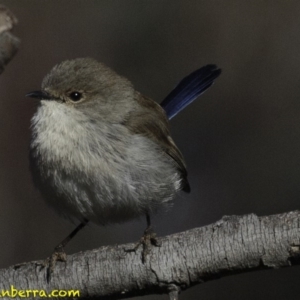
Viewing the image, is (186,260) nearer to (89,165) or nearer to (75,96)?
(89,165)

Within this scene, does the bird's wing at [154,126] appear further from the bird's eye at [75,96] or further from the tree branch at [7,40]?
the tree branch at [7,40]

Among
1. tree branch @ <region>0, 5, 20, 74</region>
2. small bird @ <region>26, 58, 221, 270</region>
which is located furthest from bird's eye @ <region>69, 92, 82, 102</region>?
tree branch @ <region>0, 5, 20, 74</region>

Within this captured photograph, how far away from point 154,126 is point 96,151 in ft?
2.12

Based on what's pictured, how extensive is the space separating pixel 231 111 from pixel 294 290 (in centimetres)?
172

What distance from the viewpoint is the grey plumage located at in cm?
420

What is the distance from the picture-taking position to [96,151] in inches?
167

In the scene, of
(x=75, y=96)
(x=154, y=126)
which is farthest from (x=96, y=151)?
(x=154, y=126)

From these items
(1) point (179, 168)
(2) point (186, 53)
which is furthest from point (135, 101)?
(2) point (186, 53)

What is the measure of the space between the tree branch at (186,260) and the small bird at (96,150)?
337 mm

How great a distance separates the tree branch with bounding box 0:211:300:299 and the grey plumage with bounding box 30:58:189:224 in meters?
0.63

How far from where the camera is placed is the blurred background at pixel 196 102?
21.1 feet

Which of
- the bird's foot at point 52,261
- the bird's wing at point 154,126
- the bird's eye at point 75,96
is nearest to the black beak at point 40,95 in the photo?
the bird's eye at point 75,96

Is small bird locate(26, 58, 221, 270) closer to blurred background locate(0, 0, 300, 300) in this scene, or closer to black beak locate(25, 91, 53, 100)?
black beak locate(25, 91, 53, 100)

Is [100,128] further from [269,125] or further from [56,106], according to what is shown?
[269,125]
